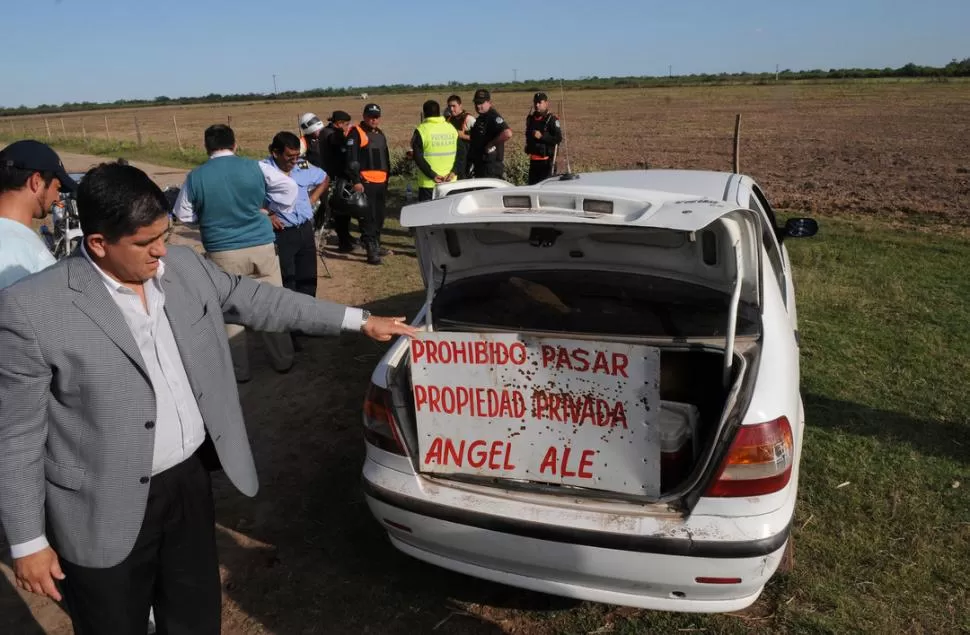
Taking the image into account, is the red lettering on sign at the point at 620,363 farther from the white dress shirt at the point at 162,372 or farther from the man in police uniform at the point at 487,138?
the man in police uniform at the point at 487,138

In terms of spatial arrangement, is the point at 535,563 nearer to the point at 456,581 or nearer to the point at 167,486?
the point at 456,581

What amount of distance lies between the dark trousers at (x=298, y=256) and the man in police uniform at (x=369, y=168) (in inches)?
86.4

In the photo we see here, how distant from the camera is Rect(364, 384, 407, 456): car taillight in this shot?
8.48 ft

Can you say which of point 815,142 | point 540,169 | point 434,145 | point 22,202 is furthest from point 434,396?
point 815,142

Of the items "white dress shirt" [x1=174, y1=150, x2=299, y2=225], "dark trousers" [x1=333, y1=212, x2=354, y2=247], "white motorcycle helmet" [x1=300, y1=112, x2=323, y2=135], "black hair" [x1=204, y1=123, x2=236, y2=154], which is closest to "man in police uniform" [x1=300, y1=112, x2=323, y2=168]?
"white motorcycle helmet" [x1=300, y1=112, x2=323, y2=135]

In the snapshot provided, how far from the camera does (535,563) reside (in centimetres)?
236

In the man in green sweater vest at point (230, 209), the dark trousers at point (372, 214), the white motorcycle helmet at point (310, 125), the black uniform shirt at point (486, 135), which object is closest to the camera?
the man in green sweater vest at point (230, 209)

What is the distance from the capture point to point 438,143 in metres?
7.95

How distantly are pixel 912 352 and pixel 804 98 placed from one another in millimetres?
46554

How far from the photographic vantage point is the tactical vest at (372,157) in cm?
792

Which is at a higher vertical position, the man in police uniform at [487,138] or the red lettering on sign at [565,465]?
the man in police uniform at [487,138]

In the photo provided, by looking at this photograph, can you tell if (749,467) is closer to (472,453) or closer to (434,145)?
(472,453)

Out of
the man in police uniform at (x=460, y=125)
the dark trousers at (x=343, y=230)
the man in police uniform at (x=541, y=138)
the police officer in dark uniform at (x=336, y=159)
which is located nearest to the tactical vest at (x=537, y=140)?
the man in police uniform at (x=541, y=138)

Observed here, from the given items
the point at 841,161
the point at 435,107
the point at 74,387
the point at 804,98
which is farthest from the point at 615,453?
the point at 804,98
